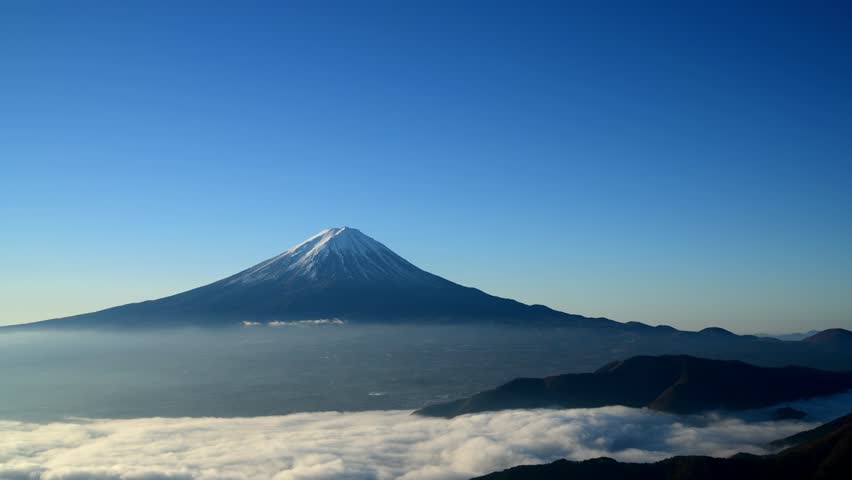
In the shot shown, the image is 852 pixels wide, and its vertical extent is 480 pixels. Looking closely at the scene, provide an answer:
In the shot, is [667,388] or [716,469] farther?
[667,388]

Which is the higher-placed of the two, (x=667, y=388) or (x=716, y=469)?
(x=667, y=388)

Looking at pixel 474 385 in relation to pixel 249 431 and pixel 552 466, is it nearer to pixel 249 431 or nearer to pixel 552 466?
pixel 249 431

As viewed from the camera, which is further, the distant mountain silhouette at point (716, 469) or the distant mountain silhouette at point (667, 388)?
the distant mountain silhouette at point (667, 388)

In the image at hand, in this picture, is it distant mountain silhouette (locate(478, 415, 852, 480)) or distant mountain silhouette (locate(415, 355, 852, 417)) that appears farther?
distant mountain silhouette (locate(415, 355, 852, 417))

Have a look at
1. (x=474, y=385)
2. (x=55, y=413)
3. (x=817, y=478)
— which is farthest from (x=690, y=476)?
(x=55, y=413)
